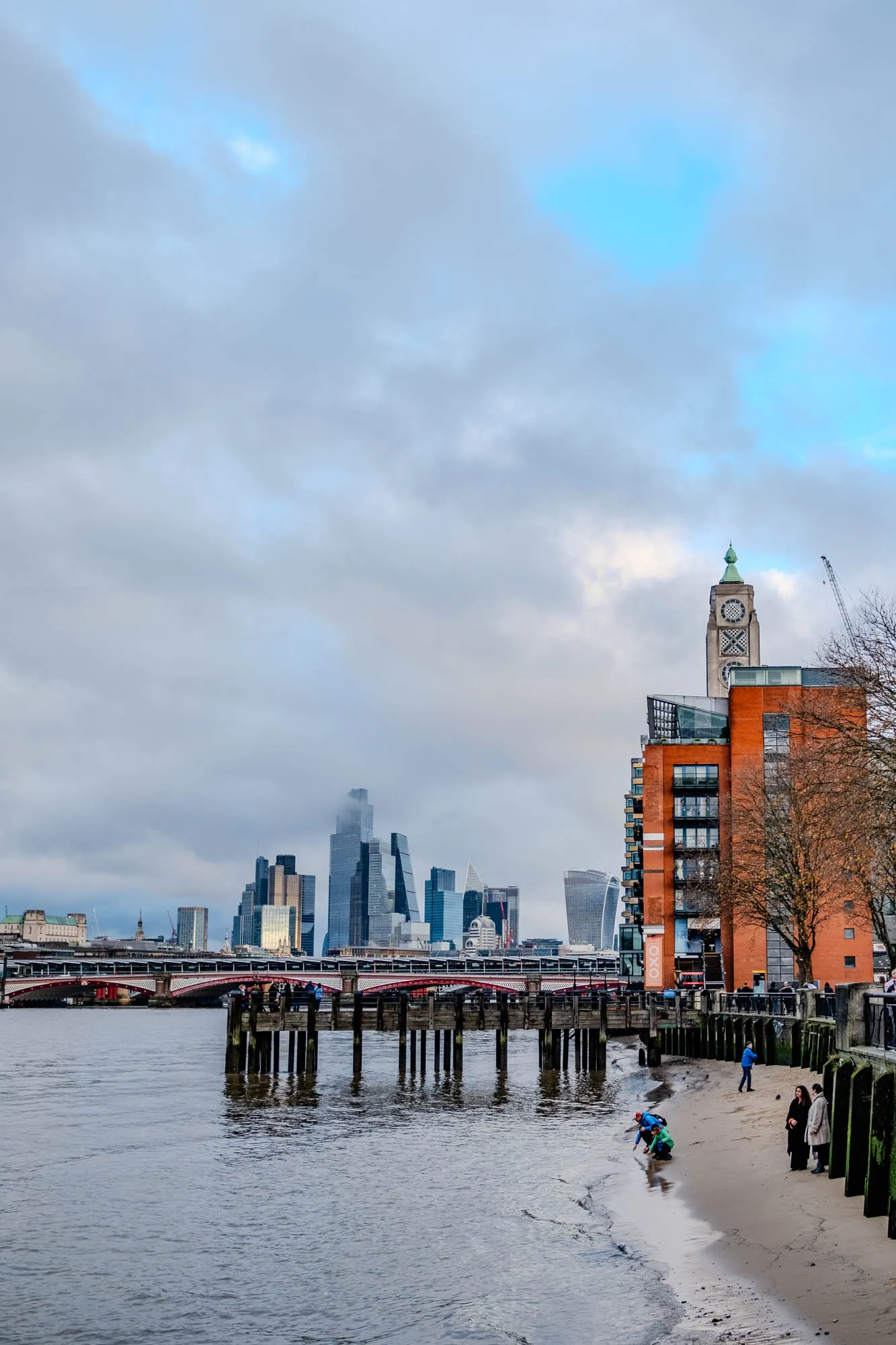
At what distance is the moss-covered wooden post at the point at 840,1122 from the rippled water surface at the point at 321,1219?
496 centimetres

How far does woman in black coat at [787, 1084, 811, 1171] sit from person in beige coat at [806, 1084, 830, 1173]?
35cm

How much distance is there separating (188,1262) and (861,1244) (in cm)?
1456

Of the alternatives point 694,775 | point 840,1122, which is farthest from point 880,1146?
point 694,775

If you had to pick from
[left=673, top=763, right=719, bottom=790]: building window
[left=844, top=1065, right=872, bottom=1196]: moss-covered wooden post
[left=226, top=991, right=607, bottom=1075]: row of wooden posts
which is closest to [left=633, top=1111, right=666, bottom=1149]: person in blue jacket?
[left=844, top=1065, right=872, bottom=1196]: moss-covered wooden post

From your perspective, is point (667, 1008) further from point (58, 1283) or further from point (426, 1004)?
point (58, 1283)

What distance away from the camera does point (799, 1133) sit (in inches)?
1187

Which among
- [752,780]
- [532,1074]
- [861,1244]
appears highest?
[752,780]

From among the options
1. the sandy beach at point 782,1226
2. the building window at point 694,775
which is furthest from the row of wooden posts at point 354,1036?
the building window at point 694,775

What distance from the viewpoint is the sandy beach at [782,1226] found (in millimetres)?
19203

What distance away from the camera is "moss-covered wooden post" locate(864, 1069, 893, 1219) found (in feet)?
73.6

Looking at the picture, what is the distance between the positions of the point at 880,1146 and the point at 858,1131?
→ 2285 mm

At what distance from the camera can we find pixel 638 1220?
2970 centimetres

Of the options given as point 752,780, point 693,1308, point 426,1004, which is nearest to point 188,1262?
point 693,1308

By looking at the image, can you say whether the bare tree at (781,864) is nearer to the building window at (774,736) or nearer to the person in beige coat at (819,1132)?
the building window at (774,736)
